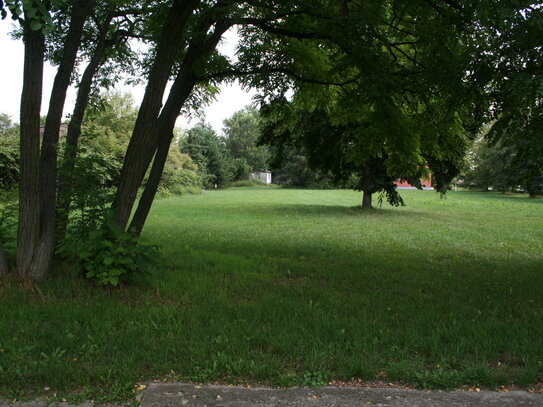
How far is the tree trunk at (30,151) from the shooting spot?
5582 millimetres

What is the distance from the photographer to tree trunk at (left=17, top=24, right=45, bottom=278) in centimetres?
558

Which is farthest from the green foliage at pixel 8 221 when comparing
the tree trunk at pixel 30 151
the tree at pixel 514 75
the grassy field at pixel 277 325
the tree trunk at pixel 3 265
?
the tree at pixel 514 75

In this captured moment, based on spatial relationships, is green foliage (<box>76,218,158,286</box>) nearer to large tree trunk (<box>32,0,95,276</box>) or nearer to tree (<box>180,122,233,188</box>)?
large tree trunk (<box>32,0,95,276</box>)

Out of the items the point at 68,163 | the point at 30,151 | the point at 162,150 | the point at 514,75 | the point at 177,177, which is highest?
the point at 514,75

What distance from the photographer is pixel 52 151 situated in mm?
6047

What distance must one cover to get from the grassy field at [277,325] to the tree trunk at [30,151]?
528 mm

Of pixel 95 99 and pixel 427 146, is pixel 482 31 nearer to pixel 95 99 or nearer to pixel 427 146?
pixel 427 146

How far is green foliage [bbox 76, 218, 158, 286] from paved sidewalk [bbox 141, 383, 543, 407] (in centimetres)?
247

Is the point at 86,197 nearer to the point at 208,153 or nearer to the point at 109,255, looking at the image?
the point at 109,255

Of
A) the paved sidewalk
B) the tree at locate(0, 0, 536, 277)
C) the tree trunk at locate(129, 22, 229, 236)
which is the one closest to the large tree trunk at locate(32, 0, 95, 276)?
the tree at locate(0, 0, 536, 277)

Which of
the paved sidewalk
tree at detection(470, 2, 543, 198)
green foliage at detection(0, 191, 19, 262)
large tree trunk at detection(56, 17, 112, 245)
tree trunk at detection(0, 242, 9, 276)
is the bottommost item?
the paved sidewalk

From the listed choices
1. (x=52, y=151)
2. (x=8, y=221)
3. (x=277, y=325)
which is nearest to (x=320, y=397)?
(x=277, y=325)

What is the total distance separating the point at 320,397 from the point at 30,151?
14.9 feet

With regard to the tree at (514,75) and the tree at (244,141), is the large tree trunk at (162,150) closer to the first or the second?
the tree at (514,75)
